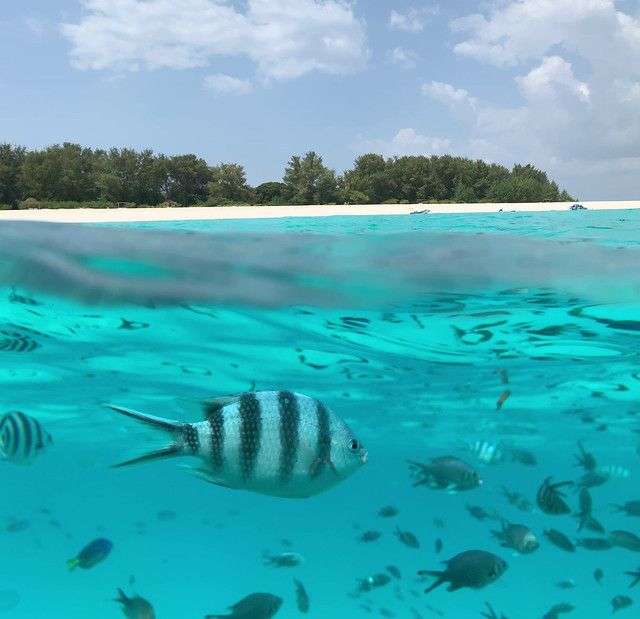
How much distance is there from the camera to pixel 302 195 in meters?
59.1

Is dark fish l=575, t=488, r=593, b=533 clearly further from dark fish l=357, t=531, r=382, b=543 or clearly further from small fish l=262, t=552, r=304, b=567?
small fish l=262, t=552, r=304, b=567

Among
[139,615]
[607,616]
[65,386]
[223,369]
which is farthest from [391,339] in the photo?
[607,616]

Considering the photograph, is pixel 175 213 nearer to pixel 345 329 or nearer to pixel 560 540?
pixel 345 329

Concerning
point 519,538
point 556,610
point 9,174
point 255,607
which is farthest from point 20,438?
point 9,174

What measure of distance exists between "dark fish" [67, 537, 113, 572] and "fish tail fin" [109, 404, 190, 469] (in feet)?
11.3

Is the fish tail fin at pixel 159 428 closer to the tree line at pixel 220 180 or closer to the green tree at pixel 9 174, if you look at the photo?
the tree line at pixel 220 180

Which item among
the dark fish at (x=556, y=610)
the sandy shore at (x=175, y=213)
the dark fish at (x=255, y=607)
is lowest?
the dark fish at (x=556, y=610)

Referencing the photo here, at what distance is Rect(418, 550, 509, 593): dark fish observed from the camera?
530 cm

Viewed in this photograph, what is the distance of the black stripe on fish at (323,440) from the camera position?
10.8 ft

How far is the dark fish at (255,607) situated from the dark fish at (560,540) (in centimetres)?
358

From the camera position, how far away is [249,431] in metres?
3.42

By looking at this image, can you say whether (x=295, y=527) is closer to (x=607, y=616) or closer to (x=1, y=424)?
(x=607, y=616)

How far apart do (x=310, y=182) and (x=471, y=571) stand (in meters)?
59.0

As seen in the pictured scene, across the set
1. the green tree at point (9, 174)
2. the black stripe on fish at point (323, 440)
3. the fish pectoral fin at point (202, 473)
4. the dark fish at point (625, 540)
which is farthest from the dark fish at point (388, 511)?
the green tree at point (9, 174)
